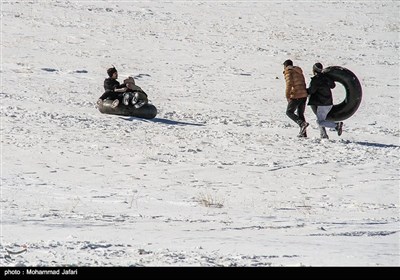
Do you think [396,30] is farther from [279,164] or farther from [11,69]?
[279,164]

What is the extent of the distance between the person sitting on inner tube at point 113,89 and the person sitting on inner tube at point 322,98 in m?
3.99

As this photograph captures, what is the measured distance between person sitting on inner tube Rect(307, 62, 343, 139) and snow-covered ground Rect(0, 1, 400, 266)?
0.98 feet

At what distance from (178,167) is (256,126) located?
17.4 ft

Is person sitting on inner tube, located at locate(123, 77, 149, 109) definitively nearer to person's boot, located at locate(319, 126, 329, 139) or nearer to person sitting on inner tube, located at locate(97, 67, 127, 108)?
person sitting on inner tube, located at locate(97, 67, 127, 108)

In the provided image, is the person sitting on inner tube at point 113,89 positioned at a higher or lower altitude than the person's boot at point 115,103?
higher

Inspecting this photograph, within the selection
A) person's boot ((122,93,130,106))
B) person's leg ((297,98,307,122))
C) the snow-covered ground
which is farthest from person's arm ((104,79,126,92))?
person's leg ((297,98,307,122))

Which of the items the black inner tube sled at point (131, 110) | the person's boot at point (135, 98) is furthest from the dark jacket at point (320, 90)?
the person's boot at point (135, 98)

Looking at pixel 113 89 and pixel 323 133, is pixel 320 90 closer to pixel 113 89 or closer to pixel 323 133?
pixel 323 133

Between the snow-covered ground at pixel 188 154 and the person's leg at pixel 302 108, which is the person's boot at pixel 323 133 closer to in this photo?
the snow-covered ground at pixel 188 154

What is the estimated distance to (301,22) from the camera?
3862cm

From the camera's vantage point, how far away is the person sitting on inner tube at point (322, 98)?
55.4 ft

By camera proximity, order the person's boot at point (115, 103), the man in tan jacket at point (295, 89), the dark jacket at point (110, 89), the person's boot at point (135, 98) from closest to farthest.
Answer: the man in tan jacket at point (295, 89) → the person's boot at point (135, 98) → the person's boot at point (115, 103) → the dark jacket at point (110, 89)
